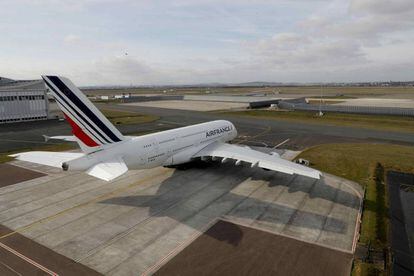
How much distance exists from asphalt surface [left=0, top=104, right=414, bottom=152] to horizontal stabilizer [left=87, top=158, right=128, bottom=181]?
1585 inches

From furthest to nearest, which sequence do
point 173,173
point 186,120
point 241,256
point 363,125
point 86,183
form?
point 186,120 < point 363,125 < point 173,173 < point 86,183 < point 241,256

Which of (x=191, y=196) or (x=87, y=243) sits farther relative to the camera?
(x=191, y=196)

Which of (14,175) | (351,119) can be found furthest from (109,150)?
(351,119)

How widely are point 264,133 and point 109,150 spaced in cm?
5087

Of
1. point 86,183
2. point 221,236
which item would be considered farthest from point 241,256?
point 86,183

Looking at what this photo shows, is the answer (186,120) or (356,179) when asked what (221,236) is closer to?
(356,179)

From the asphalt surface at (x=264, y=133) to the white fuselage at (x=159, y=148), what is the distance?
2000cm

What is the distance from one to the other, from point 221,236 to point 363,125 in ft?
248

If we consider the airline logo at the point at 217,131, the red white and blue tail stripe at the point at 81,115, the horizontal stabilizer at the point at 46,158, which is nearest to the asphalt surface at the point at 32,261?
the horizontal stabilizer at the point at 46,158

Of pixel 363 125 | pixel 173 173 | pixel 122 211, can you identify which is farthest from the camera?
pixel 363 125

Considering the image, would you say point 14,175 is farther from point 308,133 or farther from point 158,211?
point 308,133

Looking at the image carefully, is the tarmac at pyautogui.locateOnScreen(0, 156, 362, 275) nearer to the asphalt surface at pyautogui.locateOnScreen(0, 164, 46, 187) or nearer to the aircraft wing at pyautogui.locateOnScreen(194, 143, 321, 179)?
the asphalt surface at pyautogui.locateOnScreen(0, 164, 46, 187)

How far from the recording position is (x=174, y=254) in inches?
936

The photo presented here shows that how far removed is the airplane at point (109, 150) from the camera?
27.6 meters
